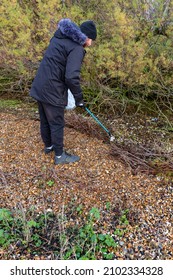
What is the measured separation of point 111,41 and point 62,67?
1.26 meters

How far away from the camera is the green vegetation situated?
2082mm

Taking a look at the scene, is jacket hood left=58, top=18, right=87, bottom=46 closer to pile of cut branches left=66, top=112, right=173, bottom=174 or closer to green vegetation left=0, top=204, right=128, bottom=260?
pile of cut branches left=66, top=112, right=173, bottom=174

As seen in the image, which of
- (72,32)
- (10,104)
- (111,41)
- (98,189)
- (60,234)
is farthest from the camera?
(10,104)

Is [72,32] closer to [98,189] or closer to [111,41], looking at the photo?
[111,41]

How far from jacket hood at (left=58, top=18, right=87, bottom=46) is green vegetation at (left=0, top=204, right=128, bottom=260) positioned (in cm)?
147

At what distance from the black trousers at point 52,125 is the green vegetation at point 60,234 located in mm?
759

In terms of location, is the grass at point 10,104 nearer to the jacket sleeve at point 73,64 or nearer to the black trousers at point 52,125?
the black trousers at point 52,125

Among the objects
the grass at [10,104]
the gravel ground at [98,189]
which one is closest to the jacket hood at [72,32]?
the gravel ground at [98,189]

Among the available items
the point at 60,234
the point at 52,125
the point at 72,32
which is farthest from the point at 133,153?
the point at 72,32

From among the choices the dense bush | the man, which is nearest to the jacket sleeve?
the man

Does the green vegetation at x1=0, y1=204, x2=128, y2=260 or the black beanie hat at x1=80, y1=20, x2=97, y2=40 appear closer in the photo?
the green vegetation at x1=0, y1=204, x2=128, y2=260

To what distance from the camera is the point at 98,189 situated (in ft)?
8.52

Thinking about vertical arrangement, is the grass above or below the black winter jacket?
below

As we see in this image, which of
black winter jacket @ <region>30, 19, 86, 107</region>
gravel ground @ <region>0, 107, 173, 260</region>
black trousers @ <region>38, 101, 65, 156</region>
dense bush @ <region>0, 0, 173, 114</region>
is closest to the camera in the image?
gravel ground @ <region>0, 107, 173, 260</region>
